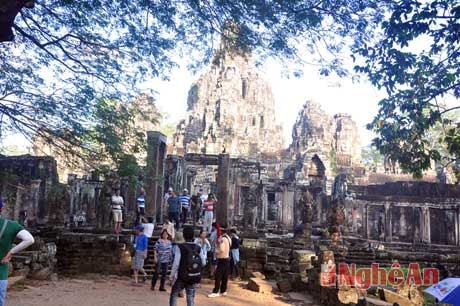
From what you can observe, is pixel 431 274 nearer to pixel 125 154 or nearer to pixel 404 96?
pixel 404 96

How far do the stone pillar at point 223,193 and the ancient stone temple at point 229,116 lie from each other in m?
18.7

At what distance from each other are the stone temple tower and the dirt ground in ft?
87.1

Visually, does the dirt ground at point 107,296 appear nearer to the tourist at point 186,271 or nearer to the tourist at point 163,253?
the tourist at point 163,253

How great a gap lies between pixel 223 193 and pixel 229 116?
23525mm

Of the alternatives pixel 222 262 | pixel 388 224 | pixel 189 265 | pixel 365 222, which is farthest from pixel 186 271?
pixel 388 224

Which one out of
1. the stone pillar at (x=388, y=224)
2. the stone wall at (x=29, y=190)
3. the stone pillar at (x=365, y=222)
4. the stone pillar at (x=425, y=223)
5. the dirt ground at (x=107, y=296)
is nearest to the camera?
the dirt ground at (x=107, y=296)

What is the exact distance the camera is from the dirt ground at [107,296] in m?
7.70

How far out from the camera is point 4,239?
419cm

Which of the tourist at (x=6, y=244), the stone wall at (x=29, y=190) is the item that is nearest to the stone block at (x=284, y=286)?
the tourist at (x=6, y=244)

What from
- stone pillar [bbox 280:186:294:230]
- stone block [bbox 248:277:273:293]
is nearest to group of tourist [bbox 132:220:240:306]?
stone block [bbox 248:277:273:293]

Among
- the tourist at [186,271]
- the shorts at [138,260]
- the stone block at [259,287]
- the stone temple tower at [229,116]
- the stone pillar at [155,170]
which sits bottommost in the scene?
the stone block at [259,287]

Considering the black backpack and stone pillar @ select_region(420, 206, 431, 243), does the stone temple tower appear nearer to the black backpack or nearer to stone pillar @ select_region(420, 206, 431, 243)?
stone pillar @ select_region(420, 206, 431, 243)

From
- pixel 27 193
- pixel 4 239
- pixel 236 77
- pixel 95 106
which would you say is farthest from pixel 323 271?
pixel 236 77

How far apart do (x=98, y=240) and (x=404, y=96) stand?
330 inches
